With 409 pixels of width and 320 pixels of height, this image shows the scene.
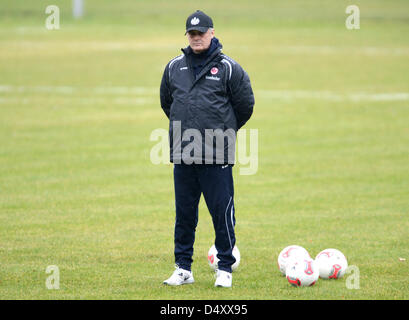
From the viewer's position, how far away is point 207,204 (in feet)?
27.6

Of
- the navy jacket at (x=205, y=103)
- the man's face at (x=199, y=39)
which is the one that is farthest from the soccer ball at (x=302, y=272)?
the man's face at (x=199, y=39)

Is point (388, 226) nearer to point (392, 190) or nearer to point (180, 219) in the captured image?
point (392, 190)

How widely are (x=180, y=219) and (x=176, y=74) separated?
1.51 metres

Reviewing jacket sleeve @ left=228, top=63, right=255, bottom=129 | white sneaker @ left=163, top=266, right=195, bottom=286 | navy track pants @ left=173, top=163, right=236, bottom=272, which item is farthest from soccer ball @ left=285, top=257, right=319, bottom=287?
jacket sleeve @ left=228, top=63, right=255, bottom=129

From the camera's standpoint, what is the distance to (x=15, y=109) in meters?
22.8

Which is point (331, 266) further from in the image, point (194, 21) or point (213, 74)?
point (194, 21)

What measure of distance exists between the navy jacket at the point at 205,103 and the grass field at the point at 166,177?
4.71 ft

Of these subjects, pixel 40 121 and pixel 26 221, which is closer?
pixel 26 221

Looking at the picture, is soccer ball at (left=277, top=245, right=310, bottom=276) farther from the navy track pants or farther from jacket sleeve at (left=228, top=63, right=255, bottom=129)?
jacket sleeve at (left=228, top=63, right=255, bottom=129)

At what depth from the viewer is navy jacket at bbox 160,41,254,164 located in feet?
26.7

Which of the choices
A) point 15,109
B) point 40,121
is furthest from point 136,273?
point 15,109

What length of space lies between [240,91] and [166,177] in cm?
701
